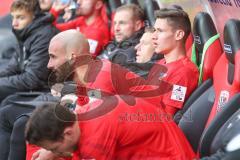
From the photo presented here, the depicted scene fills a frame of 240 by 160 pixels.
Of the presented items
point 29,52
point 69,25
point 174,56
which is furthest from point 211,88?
point 69,25

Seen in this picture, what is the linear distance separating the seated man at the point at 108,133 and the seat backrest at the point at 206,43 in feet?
2.59

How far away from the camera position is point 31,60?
18.2 feet

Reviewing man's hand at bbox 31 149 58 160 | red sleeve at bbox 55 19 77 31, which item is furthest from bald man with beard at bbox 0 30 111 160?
red sleeve at bbox 55 19 77 31

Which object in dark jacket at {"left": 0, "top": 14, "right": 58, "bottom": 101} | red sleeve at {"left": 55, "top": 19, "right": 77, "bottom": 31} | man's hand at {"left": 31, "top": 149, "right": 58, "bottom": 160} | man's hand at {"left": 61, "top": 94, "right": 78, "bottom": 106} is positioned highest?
man's hand at {"left": 61, "top": 94, "right": 78, "bottom": 106}

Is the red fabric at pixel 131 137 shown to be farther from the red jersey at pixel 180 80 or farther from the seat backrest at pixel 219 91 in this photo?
the red jersey at pixel 180 80

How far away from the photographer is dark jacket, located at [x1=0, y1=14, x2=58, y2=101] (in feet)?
18.0

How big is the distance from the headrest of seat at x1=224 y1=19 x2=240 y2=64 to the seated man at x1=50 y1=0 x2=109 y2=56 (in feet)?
8.46

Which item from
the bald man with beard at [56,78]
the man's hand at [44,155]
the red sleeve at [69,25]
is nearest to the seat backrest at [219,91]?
the bald man with beard at [56,78]

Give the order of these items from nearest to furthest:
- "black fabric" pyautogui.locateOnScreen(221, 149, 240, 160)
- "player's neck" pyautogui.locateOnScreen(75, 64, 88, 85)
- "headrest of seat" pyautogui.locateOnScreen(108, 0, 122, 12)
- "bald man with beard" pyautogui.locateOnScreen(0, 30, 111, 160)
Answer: "black fabric" pyautogui.locateOnScreen(221, 149, 240, 160)
"player's neck" pyautogui.locateOnScreen(75, 64, 88, 85)
"bald man with beard" pyautogui.locateOnScreen(0, 30, 111, 160)
"headrest of seat" pyautogui.locateOnScreen(108, 0, 122, 12)

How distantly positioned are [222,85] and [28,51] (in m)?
2.13

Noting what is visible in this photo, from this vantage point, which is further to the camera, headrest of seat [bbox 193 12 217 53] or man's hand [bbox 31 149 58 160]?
headrest of seat [bbox 193 12 217 53]

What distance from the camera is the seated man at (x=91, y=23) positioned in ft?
21.3

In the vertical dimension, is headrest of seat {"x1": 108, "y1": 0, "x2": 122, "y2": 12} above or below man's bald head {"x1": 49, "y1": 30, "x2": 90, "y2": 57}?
below

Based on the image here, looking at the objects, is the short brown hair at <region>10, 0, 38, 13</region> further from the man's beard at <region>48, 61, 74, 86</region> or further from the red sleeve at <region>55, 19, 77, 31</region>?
the man's beard at <region>48, 61, 74, 86</region>
